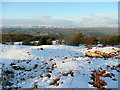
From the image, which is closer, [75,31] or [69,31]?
[75,31]

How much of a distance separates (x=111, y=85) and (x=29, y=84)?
4.18 metres

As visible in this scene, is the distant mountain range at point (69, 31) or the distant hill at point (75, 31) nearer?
the distant hill at point (75, 31)

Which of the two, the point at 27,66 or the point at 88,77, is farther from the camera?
the point at 27,66

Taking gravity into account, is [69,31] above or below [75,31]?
above

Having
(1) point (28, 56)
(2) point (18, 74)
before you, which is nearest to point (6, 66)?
(2) point (18, 74)

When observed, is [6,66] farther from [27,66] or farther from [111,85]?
[111,85]

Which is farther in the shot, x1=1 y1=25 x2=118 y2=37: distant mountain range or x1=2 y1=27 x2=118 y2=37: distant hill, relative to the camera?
x1=1 y1=25 x2=118 y2=37: distant mountain range

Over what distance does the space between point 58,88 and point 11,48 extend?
610 inches

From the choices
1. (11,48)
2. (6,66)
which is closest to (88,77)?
(6,66)

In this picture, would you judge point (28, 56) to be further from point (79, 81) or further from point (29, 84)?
point (79, 81)

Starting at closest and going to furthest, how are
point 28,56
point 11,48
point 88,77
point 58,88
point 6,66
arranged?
point 58,88 < point 88,77 < point 6,66 < point 28,56 < point 11,48

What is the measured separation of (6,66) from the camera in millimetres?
12695

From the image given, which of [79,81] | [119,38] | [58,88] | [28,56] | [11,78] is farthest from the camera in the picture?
[119,38]

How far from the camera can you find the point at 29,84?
26.3ft
